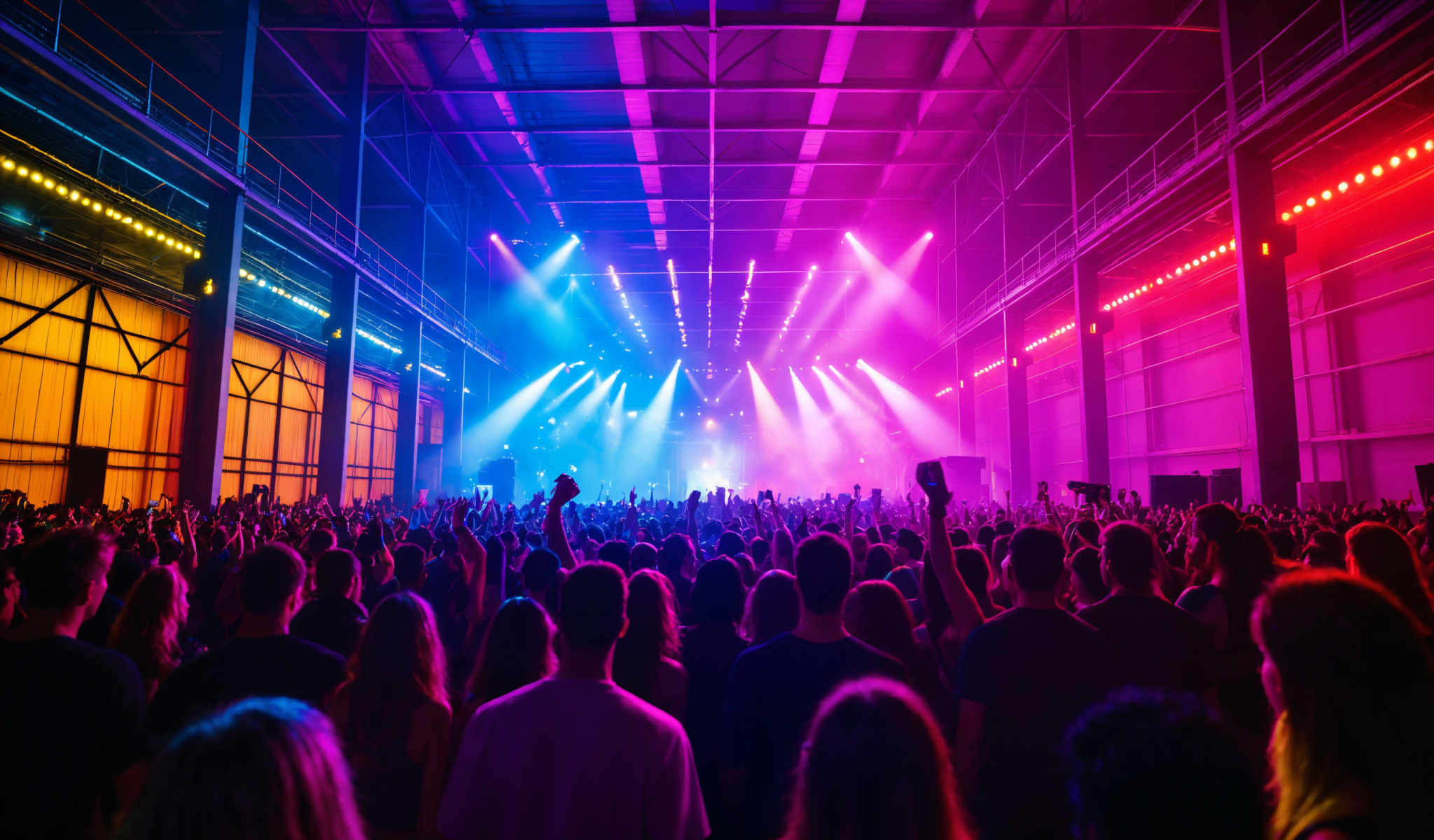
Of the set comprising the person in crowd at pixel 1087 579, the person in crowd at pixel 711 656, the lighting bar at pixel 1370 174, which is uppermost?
the lighting bar at pixel 1370 174

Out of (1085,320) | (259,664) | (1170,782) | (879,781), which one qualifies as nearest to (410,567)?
(259,664)

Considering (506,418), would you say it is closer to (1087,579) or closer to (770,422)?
(770,422)

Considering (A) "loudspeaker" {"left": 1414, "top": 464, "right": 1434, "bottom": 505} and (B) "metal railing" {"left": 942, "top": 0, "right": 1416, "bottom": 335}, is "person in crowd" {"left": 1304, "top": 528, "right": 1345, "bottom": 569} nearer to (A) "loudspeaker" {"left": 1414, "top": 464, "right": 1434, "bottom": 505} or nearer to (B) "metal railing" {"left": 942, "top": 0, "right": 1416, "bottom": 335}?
(A) "loudspeaker" {"left": 1414, "top": 464, "right": 1434, "bottom": 505}

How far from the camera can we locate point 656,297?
33344 mm

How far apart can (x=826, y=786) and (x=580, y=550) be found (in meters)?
7.22

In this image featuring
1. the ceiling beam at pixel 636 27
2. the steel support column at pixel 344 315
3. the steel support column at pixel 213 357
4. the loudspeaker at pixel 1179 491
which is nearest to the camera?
the steel support column at pixel 213 357

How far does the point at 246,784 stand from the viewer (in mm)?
1009

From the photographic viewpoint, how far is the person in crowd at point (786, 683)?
2410mm

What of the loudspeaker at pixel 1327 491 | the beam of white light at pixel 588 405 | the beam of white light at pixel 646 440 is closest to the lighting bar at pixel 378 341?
the beam of white light at pixel 588 405

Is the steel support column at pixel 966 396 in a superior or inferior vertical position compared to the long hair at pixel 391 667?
superior

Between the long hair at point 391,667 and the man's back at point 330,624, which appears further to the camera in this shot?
the man's back at point 330,624

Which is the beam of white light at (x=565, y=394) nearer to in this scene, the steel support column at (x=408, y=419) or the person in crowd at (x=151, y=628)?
the steel support column at (x=408, y=419)

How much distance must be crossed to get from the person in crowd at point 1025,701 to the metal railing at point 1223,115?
10.9 metres

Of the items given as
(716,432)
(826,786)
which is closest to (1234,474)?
(826,786)
